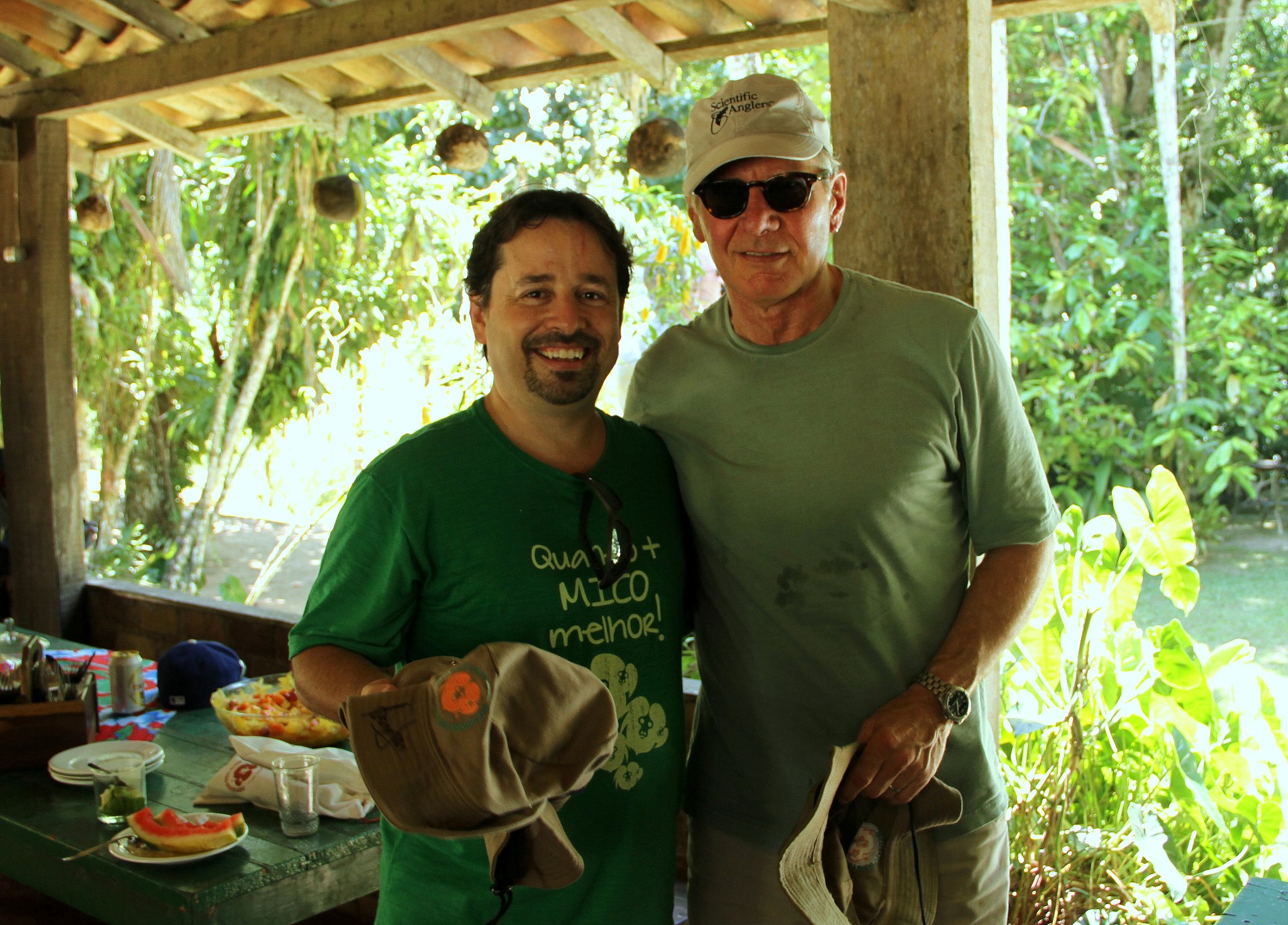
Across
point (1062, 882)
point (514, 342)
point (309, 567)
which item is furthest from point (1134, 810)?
point (309, 567)

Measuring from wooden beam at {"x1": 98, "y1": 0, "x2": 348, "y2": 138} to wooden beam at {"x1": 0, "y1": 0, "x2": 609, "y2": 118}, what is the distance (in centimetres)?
6

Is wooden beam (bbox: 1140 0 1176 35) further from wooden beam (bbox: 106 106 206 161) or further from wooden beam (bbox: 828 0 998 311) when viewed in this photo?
wooden beam (bbox: 106 106 206 161)

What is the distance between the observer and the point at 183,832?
7.91 feet

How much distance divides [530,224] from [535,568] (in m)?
0.55

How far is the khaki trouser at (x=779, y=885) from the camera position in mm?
1826

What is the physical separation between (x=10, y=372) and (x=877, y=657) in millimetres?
4950

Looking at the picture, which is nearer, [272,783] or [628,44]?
[272,783]

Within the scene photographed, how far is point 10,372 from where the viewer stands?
5.39 m

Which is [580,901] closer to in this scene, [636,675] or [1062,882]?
[636,675]

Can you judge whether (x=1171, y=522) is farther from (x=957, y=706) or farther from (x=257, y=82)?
(x=257, y=82)

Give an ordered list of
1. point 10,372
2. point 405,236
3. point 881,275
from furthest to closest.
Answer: point 405,236, point 10,372, point 881,275

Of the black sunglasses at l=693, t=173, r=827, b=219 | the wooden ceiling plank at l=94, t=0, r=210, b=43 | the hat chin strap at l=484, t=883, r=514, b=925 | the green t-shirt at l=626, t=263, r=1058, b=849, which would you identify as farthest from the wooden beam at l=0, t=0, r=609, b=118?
the hat chin strap at l=484, t=883, r=514, b=925

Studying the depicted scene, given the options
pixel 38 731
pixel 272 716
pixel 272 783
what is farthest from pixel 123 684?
pixel 272 783

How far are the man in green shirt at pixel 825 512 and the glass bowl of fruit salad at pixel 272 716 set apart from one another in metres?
1.44
